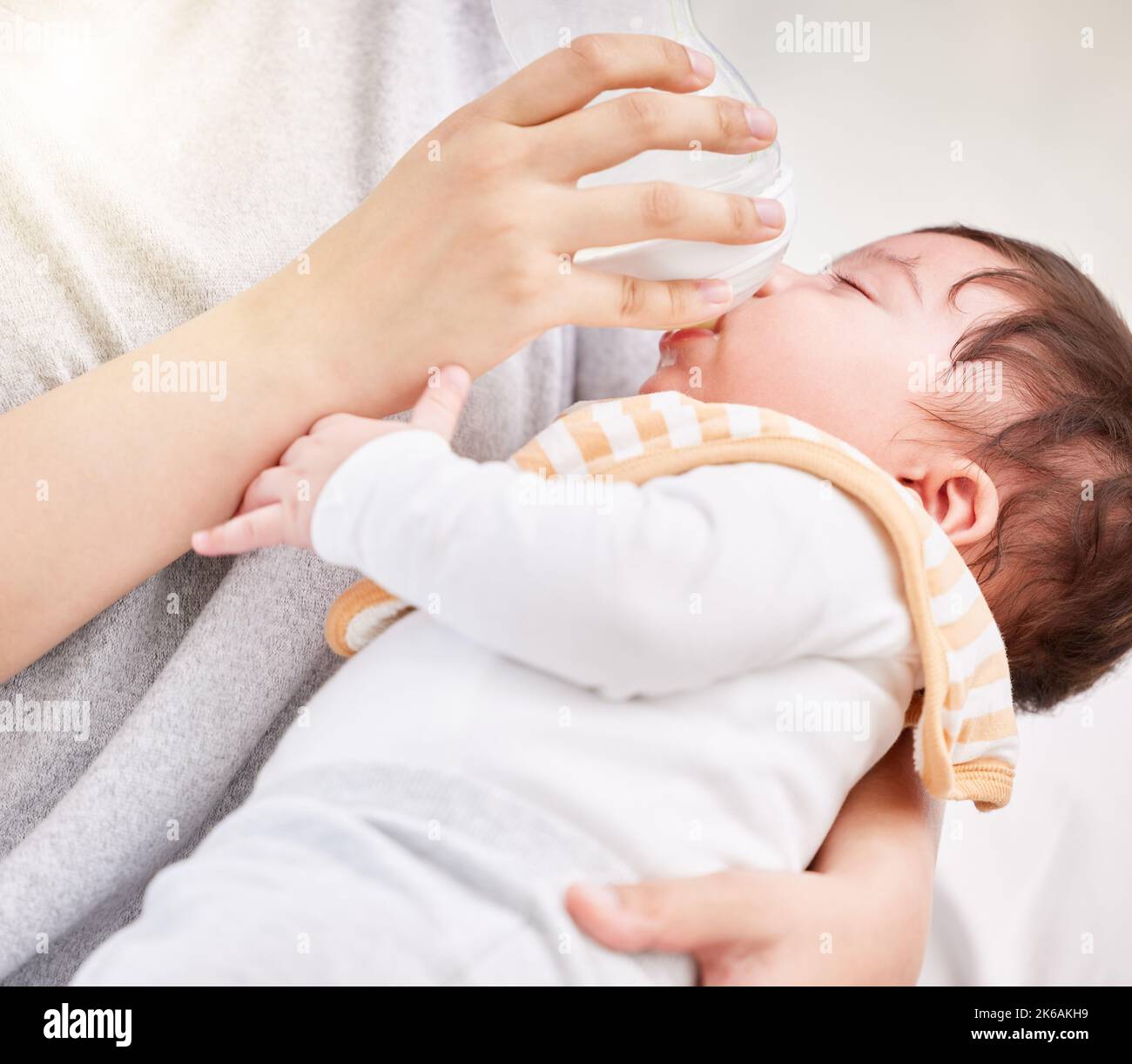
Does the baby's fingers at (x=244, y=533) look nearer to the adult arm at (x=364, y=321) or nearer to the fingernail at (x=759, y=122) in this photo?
the adult arm at (x=364, y=321)

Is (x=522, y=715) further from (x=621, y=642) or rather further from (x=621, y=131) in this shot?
(x=621, y=131)

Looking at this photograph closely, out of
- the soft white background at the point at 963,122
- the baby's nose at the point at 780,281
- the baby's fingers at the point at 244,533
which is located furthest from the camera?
the soft white background at the point at 963,122

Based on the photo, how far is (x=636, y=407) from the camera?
2.84 ft

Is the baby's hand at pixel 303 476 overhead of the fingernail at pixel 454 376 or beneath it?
beneath

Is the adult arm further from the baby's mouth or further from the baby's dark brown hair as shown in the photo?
the baby's dark brown hair

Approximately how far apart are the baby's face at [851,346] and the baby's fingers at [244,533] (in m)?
0.41

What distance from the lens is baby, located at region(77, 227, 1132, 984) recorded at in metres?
0.66

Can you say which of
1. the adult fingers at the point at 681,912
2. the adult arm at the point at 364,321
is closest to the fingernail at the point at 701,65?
the adult arm at the point at 364,321

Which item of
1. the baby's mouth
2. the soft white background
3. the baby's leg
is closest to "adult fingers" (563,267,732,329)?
the baby's mouth

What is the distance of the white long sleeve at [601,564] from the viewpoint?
2.29ft

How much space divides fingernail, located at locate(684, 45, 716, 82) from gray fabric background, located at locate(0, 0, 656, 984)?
13.6 inches

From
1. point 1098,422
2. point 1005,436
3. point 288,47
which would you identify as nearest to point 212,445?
point 288,47

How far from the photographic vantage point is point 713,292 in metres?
0.88
